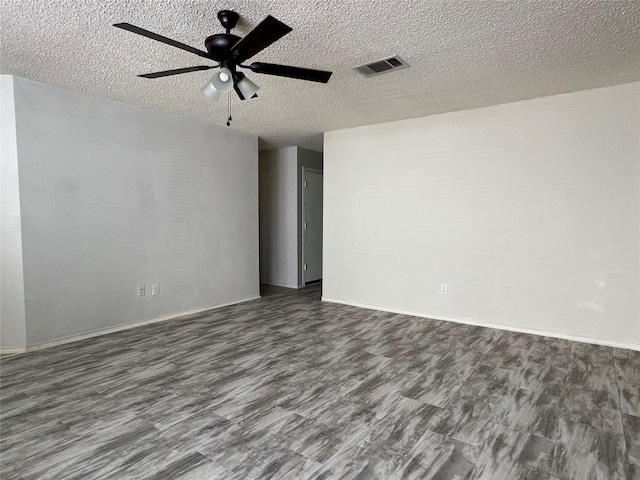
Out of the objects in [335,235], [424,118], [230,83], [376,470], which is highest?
[424,118]

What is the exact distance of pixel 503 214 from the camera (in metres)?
3.93

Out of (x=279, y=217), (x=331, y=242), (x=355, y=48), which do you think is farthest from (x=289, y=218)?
(x=355, y=48)

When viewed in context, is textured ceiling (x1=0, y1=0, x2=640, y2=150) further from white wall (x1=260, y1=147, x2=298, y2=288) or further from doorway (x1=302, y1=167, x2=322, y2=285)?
doorway (x1=302, y1=167, x2=322, y2=285)

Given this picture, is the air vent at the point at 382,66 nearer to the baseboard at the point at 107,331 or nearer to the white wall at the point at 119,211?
the white wall at the point at 119,211

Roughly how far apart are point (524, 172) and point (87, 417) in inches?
168

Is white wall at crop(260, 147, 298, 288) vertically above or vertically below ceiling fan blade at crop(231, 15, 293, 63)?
below

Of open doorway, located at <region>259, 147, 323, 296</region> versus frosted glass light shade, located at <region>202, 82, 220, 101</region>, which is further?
open doorway, located at <region>259, 147, 323, 296</region>

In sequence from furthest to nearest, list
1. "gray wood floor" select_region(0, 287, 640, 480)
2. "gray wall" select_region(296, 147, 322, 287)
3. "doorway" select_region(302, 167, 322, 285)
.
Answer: "doorway" select_region(302, 167, 322, 285) → "gray wall" select_region(296, 147, 322, 287) → "gray wood floor" select_region(0, 287, 640, 480)

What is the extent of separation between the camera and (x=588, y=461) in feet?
5.97

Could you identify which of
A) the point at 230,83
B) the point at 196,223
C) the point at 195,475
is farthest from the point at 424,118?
the point at 195,475

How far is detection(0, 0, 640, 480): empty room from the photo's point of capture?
204 centimetres

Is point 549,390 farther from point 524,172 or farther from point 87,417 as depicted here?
point 87,417

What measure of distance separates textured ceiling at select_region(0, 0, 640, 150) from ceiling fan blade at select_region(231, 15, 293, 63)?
0.24 metres

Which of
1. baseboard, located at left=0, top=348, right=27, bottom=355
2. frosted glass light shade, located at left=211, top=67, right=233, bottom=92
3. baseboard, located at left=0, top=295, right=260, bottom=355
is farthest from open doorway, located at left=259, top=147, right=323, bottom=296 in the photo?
frosted glass light shade, located at left=211, top=67, right=233, bottom=92
